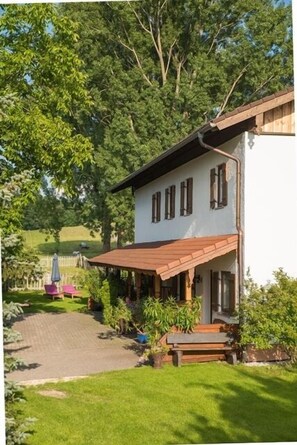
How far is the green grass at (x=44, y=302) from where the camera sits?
25.0 metres

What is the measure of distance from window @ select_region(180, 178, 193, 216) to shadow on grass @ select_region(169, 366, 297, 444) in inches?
271

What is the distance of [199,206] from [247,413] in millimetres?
8273

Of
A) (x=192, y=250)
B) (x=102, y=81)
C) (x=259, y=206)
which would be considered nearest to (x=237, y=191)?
(x=259, y=206)

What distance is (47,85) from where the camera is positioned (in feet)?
57.0

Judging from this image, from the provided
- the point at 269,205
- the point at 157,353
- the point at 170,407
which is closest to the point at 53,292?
the point at 157,353

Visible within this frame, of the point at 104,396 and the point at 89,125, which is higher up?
the point at 89,125

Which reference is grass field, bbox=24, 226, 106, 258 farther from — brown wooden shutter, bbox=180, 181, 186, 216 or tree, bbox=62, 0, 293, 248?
brown wooden shutter, bbox=180, 181, 186, 216

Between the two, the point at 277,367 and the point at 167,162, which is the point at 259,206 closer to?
the point at 277,367

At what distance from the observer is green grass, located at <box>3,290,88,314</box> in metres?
25.0

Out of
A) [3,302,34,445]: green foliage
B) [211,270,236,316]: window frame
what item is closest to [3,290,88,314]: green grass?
[211,270,236,316]: window frame

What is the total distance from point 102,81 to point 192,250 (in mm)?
22322

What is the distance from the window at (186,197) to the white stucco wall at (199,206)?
6.7 inches

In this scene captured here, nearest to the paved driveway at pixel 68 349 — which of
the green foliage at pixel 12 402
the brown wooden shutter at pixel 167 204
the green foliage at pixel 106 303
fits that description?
the green foliage at pixel 106 303

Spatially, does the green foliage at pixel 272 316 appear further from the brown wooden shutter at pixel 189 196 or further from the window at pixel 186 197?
the window at pixel 186 197
